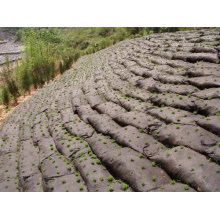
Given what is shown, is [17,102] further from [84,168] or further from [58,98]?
[84,168]

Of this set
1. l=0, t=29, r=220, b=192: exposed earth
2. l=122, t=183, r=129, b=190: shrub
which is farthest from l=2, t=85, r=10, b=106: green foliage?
l=122, t=183, r=129, b=190: shrub

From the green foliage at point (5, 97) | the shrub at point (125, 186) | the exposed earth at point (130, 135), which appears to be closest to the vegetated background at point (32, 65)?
the green foliage at point (5, 97)

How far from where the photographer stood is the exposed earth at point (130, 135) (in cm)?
353

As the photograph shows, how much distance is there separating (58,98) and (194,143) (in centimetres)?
599

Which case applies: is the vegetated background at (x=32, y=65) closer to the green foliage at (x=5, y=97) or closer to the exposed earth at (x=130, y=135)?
the green foliage at (x=5, y=97)

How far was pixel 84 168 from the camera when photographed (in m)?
4.14

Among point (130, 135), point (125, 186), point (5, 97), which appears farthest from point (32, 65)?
point (125, 186)

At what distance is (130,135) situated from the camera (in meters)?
4.59

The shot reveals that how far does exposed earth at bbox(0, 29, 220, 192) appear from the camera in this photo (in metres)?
3.53

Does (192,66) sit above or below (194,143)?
above

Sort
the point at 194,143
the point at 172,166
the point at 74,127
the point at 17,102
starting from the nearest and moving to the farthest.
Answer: the point at 172,166 < the point at 194,143 < the point at 74,127 < the point at 17,102

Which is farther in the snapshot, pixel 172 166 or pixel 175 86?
pixel 175 86

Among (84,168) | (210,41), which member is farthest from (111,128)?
(210,41)

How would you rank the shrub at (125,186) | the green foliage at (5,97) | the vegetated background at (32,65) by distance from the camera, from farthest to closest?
1. the vegetated background at (32,65)
2. the green foliage at (5,97)
3. the shrub at (125,186)
